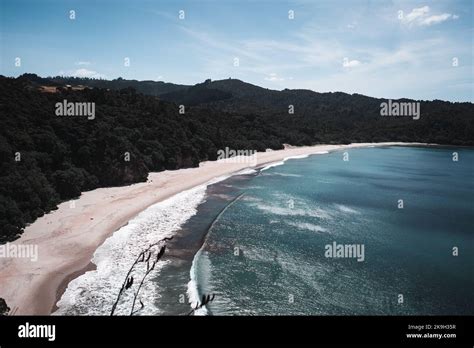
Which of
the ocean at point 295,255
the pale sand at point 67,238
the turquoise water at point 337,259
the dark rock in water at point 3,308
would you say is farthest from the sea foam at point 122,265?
the turquoise water at point 337,259

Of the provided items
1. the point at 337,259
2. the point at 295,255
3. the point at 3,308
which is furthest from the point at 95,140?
the point at 337,259

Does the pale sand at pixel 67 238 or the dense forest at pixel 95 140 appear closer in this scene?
the pale sand at pixel 67 238

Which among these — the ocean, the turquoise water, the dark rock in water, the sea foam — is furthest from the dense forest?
the turquoise water

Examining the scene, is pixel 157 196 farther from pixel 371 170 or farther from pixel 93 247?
pixel 371 170

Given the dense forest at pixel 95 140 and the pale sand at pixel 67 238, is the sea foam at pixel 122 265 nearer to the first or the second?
the pale sand at pixel 67 238
